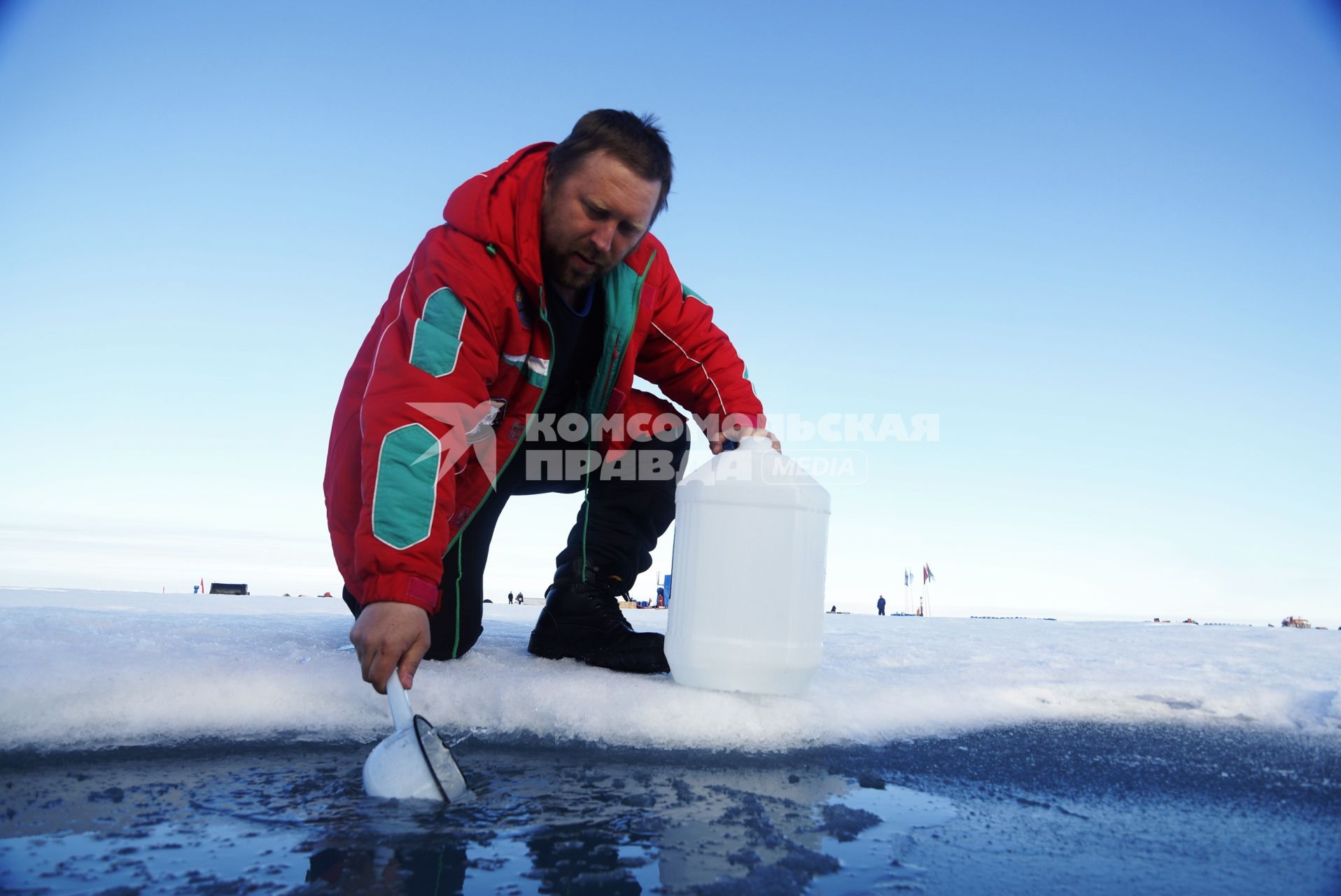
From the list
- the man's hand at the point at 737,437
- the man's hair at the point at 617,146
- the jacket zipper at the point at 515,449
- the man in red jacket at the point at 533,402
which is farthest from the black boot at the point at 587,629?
the man's hair at the point at 617,146

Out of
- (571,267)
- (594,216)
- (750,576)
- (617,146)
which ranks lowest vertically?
(750,576)

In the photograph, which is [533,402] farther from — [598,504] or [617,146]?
[617,146]

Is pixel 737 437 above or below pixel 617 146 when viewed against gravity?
below

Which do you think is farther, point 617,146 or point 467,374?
point 617,146

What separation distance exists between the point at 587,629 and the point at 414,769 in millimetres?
1344

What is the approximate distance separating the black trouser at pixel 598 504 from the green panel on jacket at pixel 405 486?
932 mm

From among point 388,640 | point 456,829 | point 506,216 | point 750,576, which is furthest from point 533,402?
point 456,829

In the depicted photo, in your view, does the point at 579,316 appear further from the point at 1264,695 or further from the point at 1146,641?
the point at 1146,641

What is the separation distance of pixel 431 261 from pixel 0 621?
Answer: 6.56 feet

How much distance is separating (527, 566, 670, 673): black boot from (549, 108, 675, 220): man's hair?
4.17 ft

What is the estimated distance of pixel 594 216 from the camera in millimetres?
2330

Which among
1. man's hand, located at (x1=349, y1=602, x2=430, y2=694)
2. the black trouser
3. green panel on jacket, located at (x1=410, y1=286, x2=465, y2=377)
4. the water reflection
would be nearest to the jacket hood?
green panel on jacket, located at (x1=410, y1=286, x2=465, y2=377)

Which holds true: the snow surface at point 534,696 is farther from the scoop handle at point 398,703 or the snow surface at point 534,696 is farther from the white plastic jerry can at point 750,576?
the scoop handle at point 398,703

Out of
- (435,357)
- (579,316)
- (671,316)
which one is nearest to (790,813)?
(435,357)
